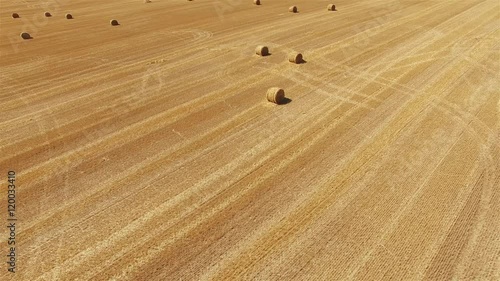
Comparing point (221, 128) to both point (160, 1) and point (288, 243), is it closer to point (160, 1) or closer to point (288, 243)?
point (288, 243)

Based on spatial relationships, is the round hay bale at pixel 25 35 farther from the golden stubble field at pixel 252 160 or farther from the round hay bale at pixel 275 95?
the round hay bale at pixel 275 95

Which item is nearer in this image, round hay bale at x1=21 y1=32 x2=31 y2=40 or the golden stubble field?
the golden stubble field

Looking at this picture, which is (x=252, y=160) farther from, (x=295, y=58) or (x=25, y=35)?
(x=25, y=35)

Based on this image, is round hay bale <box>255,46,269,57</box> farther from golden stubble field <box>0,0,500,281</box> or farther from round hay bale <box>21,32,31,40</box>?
round hay bale <box>21,32,31,40</box>

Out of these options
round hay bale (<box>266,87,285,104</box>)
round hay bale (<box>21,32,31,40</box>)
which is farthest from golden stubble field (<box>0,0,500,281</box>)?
round hay bale (<box>21,32,31,40</box>)

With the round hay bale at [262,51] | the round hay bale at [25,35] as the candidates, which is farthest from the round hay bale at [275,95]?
the round hay bale at [25,35]

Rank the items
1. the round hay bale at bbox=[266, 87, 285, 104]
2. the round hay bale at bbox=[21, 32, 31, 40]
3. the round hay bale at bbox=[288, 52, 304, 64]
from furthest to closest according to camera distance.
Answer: the round hay bale at bbox=[21, 32, 31, 40] → the round hay bale at bbox=[288, 52, 304, 64] → the round hay bale at bbox=[266, 87, 285, 104]
